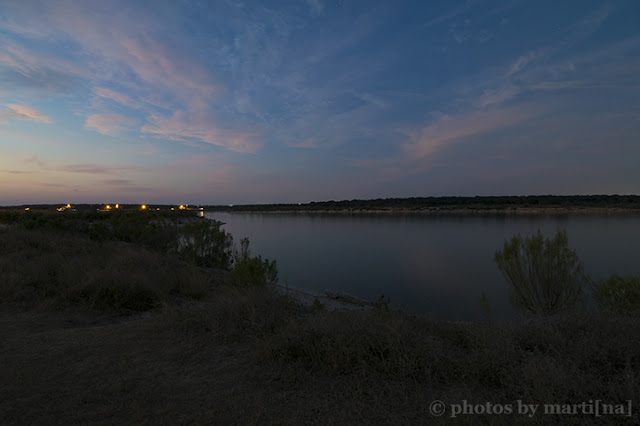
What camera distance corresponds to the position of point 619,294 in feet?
20.4

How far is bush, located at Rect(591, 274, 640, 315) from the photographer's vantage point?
5.83 metres

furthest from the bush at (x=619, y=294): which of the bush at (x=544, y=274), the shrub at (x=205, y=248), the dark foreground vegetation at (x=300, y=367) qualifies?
the shrub at (x=205, y=248)

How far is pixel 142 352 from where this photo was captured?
4.02 meters

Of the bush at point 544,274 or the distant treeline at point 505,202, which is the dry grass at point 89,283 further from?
the distant treeline at point 505,202

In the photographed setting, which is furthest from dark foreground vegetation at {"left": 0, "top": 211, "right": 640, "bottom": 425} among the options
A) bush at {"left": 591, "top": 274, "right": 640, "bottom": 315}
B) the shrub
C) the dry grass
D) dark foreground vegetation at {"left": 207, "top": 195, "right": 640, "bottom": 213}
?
dark foreground vegetation at {"left": 207, "top": 195, "right": 640, "bottom": 213}

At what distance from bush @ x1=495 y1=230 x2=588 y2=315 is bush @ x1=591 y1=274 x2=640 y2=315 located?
401mm

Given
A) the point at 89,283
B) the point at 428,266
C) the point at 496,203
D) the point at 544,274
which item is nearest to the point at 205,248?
the point at 89,283

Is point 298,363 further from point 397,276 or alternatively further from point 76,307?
point 397,276

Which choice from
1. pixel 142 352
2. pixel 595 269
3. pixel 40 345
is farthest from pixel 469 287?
pixel 40 345

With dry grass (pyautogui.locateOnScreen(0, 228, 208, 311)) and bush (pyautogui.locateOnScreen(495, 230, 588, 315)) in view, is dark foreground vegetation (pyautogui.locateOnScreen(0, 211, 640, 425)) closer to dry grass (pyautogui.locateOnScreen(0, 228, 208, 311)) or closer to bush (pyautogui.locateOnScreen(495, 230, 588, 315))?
dry grass (pyautogui.locateOnScreen(0, 228, 208, 311))

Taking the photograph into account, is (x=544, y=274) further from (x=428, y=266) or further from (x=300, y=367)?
(x=428, y=266)

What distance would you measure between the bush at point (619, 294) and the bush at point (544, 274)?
0.40m

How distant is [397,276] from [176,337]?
13.0 metres

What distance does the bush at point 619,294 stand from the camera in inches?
230
